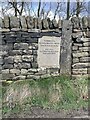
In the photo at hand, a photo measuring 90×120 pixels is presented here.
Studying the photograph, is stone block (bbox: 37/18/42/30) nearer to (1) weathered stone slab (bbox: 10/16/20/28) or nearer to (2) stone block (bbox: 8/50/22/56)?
Answer: (1) weathered stone slab (bbox: 10/16/20/28)

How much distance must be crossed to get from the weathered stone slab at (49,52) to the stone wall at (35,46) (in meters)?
0.11

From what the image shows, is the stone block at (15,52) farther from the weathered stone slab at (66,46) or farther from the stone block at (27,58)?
the weathered stone slab at (66,46)

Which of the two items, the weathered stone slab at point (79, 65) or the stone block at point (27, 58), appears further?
the weathered stone slab at point (79, 65)

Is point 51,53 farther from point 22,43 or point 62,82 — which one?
point 62,82

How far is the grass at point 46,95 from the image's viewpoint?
5.20 metres

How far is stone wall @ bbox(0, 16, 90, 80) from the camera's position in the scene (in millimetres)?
6953

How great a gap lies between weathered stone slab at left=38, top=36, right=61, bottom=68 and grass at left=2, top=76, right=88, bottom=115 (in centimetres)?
120

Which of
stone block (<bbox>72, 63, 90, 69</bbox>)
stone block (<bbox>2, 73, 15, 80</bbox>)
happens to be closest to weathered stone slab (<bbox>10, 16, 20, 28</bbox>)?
stone block (<bbox>2, 73, 15, 80</bbox>)

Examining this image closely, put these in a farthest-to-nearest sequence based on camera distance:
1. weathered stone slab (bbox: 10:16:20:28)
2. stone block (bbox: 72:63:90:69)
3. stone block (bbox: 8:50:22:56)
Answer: stone block (bbox: 72:63:90:69), stone block (bbox: 8:50:22:56), weathered stone slab (bbox: 10:16:20:28)

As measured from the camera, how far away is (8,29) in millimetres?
6910

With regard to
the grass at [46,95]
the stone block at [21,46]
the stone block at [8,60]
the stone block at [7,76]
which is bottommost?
the grass at [46,95]

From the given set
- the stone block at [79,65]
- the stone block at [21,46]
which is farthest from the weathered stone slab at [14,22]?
the stone block at [79,65]

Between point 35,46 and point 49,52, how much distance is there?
1.40ft

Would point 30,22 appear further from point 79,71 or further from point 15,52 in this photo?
point 79,71
